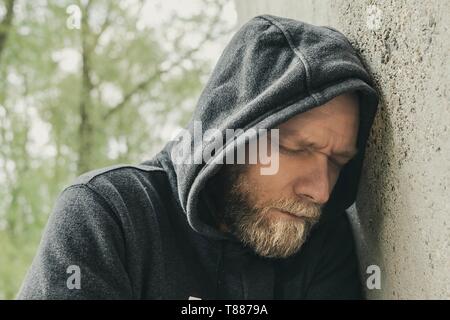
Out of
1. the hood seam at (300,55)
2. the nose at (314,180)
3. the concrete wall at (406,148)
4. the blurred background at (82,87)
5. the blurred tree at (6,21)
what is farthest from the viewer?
the blurred background at (82,87)

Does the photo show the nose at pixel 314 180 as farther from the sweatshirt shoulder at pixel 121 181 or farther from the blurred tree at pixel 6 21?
the blurred tree at pixel 6 21

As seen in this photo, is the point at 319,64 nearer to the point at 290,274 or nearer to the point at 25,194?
the point at 290,274

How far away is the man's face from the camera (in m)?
1.49

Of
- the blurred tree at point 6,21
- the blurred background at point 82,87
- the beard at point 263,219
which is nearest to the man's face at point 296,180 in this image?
the beard at point 263,219

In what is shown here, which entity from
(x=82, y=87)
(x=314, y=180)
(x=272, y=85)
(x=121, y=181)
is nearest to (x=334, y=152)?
(x=314, y=180)

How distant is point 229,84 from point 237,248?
1.63ft

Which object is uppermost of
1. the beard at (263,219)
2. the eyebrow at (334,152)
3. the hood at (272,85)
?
the hood at (272,85)

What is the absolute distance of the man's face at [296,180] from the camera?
4.87ft

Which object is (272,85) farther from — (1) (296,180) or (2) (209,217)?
(2) (209,217)

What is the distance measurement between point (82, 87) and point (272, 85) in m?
5.14

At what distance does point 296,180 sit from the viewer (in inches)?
59.9
